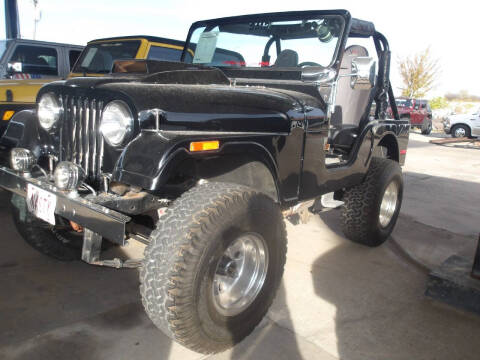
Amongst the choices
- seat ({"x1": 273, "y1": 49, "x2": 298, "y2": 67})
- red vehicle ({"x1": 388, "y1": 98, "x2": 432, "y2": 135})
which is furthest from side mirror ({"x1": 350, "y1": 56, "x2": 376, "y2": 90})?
red vehicle ({"x1": 388, "y1": 98, "x2": 432, "y2": 135})

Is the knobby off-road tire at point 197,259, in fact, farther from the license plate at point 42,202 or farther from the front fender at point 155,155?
the license plate at point 42,202

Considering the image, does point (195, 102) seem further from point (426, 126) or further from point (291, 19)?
point (426, 126)

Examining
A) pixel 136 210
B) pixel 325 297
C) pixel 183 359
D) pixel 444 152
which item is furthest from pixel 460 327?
pixel 444 152

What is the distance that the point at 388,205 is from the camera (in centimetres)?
412

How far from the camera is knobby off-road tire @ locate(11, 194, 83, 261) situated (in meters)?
2.88

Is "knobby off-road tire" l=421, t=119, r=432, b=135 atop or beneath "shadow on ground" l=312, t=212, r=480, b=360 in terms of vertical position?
atop

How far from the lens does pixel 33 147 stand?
104 inches

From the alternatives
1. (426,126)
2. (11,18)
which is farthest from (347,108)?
(426,126)

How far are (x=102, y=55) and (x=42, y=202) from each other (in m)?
4.78

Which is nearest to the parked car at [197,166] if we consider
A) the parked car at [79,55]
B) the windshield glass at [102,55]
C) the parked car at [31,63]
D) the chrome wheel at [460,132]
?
the parked car at [31,63]

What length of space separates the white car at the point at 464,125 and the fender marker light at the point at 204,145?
57.6 feet

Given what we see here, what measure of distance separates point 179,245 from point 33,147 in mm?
1411

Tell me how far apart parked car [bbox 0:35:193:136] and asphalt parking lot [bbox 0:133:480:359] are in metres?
2.97

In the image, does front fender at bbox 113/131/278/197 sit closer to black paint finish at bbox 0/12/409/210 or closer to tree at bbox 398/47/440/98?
black paint finish at bbox 0/12/409/210
